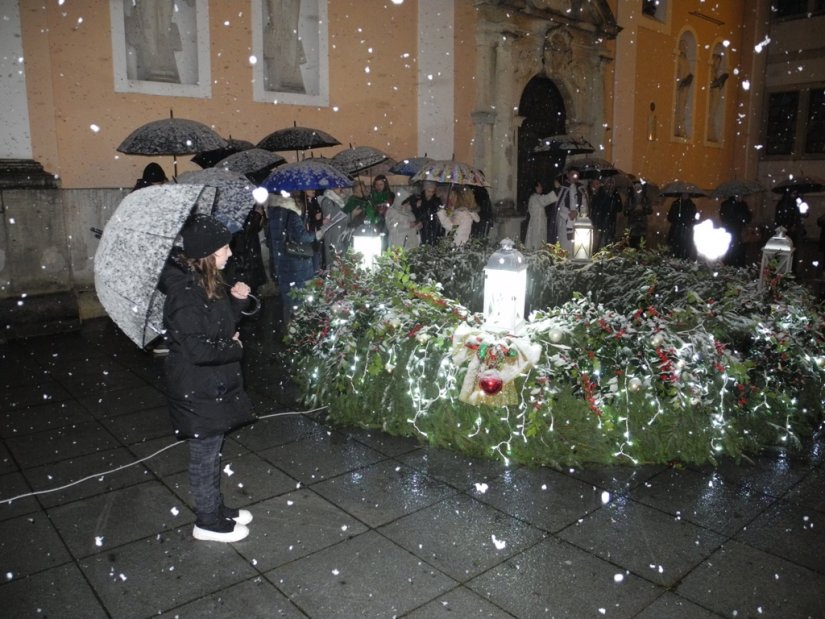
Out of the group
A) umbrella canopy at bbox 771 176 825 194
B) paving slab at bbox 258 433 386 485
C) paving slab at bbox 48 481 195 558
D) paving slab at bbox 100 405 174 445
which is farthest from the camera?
umbrella canopy at bbox 771 176 825 194

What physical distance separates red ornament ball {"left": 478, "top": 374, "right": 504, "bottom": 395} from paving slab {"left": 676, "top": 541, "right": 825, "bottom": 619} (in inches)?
65.7

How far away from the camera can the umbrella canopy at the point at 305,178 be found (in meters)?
7.45

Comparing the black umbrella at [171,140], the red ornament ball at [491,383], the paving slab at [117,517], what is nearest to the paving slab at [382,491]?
the red ornament ball at [491,383]

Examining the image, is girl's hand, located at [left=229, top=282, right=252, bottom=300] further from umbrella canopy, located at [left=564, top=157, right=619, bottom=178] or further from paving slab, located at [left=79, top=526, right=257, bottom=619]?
umbrella canopy, located at [left=564, top=157, right=619, bottom=178]

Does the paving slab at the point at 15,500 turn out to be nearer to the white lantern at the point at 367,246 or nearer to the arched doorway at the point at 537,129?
the white lantern at the point at 367,246

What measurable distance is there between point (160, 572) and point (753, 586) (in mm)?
3084

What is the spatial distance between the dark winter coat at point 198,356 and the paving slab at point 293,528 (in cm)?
71

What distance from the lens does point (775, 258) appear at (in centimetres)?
662

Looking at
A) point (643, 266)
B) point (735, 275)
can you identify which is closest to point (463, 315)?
point (643, 266)

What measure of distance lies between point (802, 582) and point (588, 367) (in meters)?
1.85

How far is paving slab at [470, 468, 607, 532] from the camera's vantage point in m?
3.92

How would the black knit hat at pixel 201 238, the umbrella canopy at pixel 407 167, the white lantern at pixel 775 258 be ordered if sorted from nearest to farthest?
the black knit hat at pixel 201 238 < the white lantern at pixel 775 258 < the umbrella canopy at pixel 407 167

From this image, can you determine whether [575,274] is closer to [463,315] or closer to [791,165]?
[463,315]

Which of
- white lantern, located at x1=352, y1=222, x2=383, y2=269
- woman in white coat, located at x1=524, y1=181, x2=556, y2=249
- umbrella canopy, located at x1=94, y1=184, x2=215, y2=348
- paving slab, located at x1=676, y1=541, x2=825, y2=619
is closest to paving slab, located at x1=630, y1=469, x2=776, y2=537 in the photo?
paving slab, located at x1=676, y1=541, x2=825, y2=619
